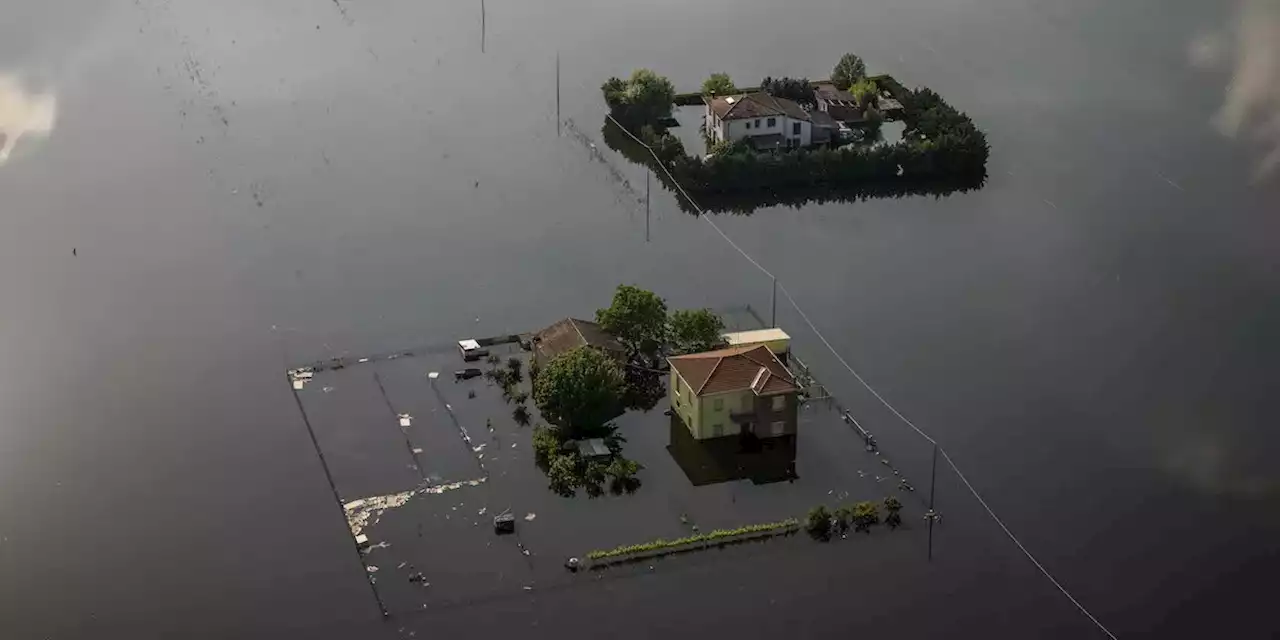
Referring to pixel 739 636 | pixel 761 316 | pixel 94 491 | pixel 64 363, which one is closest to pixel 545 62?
pixel 761 316

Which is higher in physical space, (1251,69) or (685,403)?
(1251,69)

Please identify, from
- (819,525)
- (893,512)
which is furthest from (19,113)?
(893,512)

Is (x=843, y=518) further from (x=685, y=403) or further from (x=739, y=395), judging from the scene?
(x=685, y=403)

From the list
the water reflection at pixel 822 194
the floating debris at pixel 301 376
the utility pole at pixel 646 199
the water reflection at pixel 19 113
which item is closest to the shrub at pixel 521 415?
the floating debris at pixel 301 376

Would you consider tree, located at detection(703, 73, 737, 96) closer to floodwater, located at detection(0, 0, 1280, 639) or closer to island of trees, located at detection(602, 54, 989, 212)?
island of trees, located at detection(602, 54, 989, 212)

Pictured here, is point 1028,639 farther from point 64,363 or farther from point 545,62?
point 545,62

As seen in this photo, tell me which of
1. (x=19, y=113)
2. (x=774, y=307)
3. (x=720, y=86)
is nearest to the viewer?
(x=774, y=307)

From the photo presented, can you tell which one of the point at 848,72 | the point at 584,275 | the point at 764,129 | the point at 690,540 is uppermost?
the point at 848,72

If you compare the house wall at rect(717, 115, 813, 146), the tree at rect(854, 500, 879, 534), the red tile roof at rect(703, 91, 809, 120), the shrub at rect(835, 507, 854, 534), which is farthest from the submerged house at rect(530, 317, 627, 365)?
the red tile roof at rect(703, 91, 809, 120)
